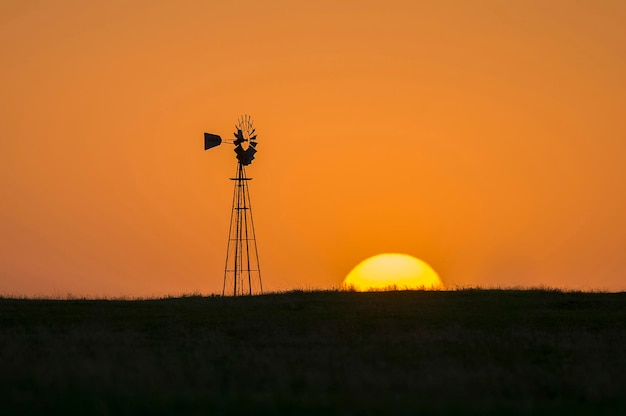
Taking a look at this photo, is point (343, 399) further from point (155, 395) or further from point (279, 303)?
point (279, 303)

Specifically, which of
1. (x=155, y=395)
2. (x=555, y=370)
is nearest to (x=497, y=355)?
(x=555, y=370)

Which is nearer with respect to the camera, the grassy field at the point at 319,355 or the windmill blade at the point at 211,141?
the grassy field at the point at 319,355

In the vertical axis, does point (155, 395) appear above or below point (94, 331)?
below

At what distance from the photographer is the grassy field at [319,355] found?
19031 millimetres

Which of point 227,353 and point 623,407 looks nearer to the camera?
point 623,407

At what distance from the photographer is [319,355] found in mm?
26719

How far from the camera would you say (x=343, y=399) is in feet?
62.6

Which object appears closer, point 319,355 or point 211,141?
point 319,355

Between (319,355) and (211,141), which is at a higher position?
(211,141)

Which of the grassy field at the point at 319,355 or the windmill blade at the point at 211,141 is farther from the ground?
the windmill blade at the point at 211,141

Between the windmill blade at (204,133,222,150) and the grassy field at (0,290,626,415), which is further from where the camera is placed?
the windmill blade at (204,133,222,150)

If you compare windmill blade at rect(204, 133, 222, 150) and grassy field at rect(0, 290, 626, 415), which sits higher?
windmill blade at rect(204, 133, 222, 150)

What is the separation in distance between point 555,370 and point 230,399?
9.68 m

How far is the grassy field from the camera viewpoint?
62.4 ft
